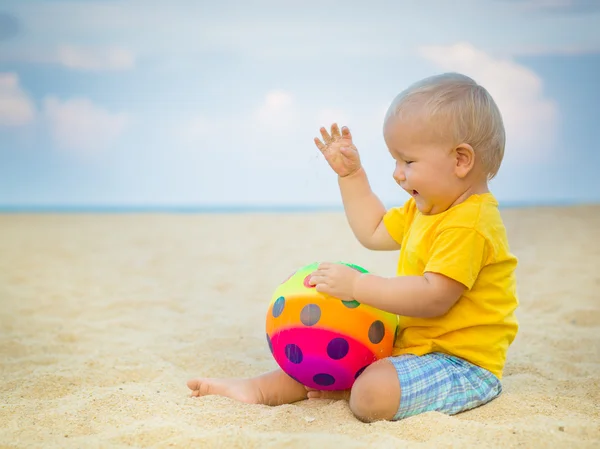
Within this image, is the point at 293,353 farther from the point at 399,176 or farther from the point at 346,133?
the point at 346,133

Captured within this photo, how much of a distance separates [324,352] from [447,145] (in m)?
0.88

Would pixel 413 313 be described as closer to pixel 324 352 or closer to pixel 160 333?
pixel 324 352

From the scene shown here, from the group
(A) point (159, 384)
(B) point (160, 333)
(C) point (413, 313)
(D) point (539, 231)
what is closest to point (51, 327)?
(B) point (160, 333)

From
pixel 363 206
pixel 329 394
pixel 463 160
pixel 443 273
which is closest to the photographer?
pixel 443 273

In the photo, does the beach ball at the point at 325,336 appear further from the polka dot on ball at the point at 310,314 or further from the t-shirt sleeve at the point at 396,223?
the t-shirt sleeve at the point at 396,223

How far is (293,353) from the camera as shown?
2.51 m

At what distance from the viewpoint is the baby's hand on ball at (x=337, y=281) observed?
2.50 metres

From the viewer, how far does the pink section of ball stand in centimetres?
247

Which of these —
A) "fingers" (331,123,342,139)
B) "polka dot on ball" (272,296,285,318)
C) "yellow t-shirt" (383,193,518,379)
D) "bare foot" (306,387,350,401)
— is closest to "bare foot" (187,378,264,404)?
"bare foot" (306,387,350,401)

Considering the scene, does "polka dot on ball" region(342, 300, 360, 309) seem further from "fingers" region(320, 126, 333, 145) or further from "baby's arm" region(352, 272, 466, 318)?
"fingers" region(320, 126, 333, 145)

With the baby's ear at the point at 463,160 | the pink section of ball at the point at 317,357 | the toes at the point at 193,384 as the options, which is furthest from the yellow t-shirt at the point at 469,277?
the toes at the point at 193,384

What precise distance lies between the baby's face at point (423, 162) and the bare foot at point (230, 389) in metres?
1.02

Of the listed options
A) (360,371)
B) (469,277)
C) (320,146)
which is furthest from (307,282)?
(320,146)

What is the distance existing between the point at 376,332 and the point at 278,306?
0.39 meters
